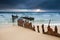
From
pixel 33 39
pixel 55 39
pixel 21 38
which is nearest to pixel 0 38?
pixel 21 38

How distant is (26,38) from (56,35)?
50.1 inches

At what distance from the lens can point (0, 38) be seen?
21.7 feet

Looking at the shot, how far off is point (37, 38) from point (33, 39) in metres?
0.22

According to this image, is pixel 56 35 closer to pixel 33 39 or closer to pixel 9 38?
pixel 33 39

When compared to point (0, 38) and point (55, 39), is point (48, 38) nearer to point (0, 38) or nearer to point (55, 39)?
point (55, 39)

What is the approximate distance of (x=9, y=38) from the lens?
6.59 metres

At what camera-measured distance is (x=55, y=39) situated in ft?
21.0

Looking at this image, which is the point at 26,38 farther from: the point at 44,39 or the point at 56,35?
the point at 56,35

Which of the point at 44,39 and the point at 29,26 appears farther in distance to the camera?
the point at 29,26

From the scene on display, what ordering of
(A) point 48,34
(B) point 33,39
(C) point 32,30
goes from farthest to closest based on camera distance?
(C) point 32,30 < (A) point 48,34 < (B) point 33,39

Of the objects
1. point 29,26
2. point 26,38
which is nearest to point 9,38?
point 26,38

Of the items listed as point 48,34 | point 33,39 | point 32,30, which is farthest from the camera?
point 32,30

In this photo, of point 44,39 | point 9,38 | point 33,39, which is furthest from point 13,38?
point 44,39

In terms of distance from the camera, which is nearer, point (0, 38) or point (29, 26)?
point (0, 38)
